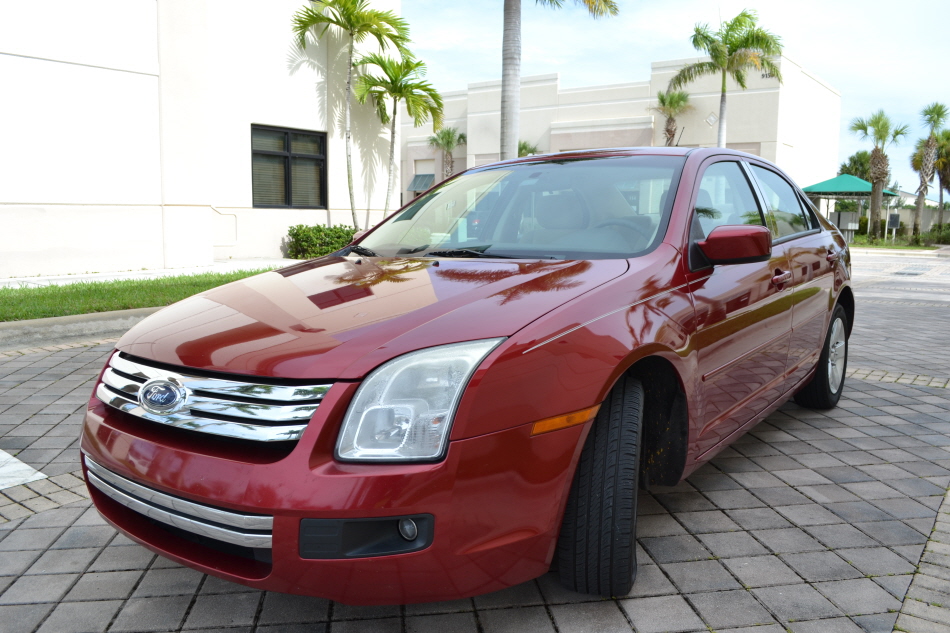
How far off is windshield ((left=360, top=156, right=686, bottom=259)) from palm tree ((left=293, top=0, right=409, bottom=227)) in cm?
1316

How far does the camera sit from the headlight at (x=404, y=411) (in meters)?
1.92

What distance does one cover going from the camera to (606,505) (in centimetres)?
227

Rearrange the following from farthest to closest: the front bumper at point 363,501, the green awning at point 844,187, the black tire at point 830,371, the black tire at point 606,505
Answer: the green awning at point 844,187 < the black tire at point 830,371 < the black tire at point 606,505 < the front bumper at point 363,501

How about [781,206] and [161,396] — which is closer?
[161,396]

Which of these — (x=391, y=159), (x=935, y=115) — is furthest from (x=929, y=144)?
(x=391, y=159)

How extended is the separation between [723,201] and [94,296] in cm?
729

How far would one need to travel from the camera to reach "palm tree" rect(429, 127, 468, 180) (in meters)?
47.4

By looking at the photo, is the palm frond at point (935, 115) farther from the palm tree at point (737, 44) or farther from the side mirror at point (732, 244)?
the side mirror at point (732, 244)

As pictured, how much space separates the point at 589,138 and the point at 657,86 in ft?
14.7

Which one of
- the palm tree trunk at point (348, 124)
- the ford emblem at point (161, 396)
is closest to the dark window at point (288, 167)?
the palm tree trunk at point (348, 124)

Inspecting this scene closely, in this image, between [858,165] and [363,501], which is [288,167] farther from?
[858,165]

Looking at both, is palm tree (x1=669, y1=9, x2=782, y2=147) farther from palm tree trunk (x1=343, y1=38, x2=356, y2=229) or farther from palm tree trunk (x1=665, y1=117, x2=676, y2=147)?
palm tree trunk (x1=343, y1=38, x2=356, y2=229)

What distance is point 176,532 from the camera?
216 centimetres

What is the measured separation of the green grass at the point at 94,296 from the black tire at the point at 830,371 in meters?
6.25
